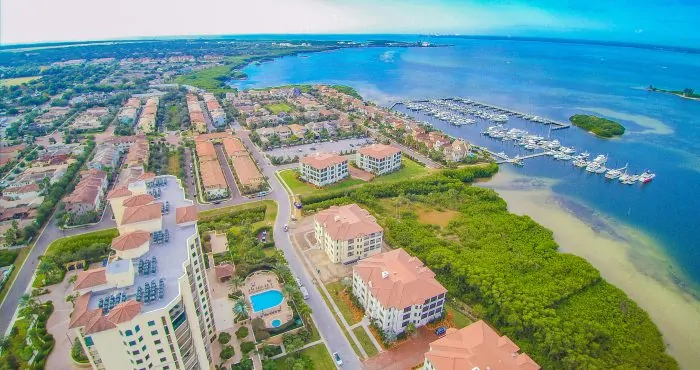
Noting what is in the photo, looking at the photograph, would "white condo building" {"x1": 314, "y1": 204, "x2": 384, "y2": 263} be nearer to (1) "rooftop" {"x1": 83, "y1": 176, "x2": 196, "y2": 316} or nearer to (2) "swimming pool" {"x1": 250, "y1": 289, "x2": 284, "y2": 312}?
→ (2) "swimming pool" {"x1": 250, "y1": 289, "x2": 284, "y2": 312}

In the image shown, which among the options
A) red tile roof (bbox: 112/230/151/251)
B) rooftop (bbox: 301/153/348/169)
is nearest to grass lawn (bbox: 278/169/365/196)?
rooftop (bbox: 301/153/348/169)

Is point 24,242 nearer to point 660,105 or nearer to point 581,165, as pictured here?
point 581,165

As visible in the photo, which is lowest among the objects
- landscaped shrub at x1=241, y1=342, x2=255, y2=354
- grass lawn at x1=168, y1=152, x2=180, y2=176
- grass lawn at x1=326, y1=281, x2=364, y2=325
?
grass lawn at x1=326, y1=281, x2=364, y2=325

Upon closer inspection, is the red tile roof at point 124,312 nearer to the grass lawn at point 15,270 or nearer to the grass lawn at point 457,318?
the grass lawn at point 457,318

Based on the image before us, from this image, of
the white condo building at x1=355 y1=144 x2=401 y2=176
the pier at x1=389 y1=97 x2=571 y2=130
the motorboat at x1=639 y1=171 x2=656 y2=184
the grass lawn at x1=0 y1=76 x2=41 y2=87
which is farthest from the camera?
the grass lawn at x1=0 y1=76 x2=41 y2=87

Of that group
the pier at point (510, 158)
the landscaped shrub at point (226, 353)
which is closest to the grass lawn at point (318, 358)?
the landscaped shrub at point (226, 353)

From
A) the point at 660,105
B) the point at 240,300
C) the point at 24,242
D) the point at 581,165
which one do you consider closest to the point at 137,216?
the point at 240,300

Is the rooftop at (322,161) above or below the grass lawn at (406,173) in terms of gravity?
above
